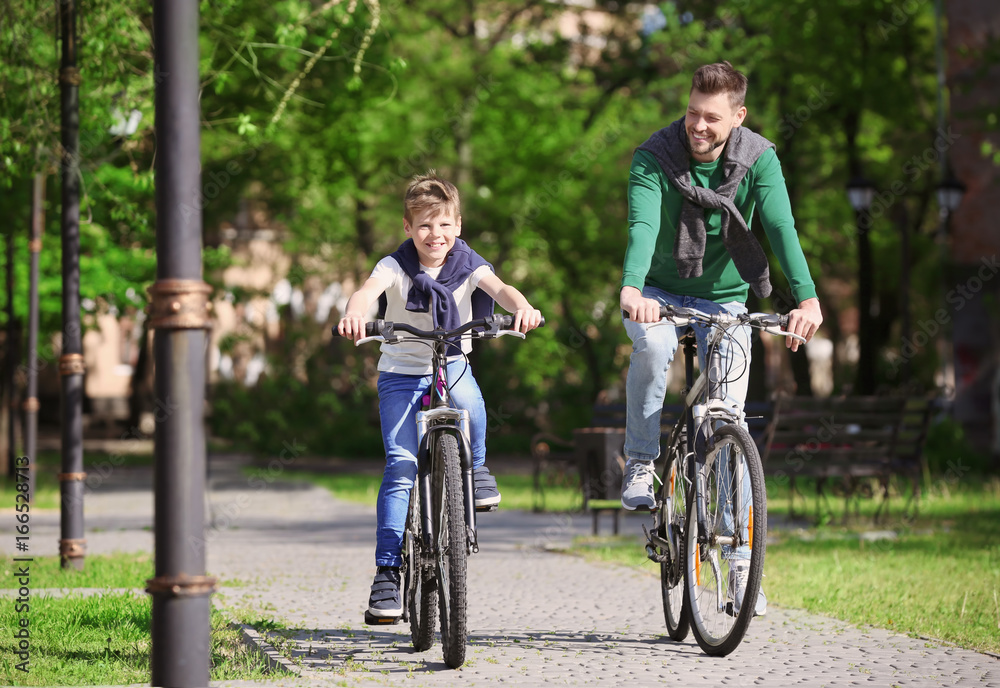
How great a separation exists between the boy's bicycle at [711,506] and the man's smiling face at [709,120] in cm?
69

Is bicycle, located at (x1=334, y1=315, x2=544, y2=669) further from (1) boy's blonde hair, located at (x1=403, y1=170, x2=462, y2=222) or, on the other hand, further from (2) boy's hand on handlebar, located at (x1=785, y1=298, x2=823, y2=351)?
→ (2) boy's hand on handlebar, located at (x1=785, y1=298, x2=823, y2=351)

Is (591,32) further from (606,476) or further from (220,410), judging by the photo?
(606,476)

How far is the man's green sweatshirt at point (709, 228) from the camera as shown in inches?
191

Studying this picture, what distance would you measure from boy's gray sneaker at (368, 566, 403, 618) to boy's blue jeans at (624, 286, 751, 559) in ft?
3.38

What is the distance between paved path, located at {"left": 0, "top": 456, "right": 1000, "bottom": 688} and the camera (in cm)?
452

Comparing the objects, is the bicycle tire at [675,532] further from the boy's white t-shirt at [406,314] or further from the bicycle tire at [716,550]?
the boy's white t-shirt at [406,314]

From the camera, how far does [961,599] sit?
6.52 meters

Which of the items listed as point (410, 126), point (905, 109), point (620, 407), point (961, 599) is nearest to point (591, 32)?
point (410, 126)

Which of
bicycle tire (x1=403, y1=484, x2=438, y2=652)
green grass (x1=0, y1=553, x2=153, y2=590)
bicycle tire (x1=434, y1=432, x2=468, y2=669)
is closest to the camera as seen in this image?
bicycle tire (x1=434, y1=432, x2=468, y2=669)

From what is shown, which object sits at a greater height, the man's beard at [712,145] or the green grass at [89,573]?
the man's beard at [712,145]

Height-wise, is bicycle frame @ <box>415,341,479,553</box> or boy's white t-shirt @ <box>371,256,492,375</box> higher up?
boy's white t-shirt @ <box>371,256,492,375</box>

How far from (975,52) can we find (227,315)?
35393 mm

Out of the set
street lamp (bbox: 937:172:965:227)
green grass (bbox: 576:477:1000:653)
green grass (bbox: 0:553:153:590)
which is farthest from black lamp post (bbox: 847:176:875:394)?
green grass (bbox: 0:553:153:590)

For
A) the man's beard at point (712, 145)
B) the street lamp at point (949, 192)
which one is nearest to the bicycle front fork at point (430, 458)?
the man's beard at point (712, 145)
